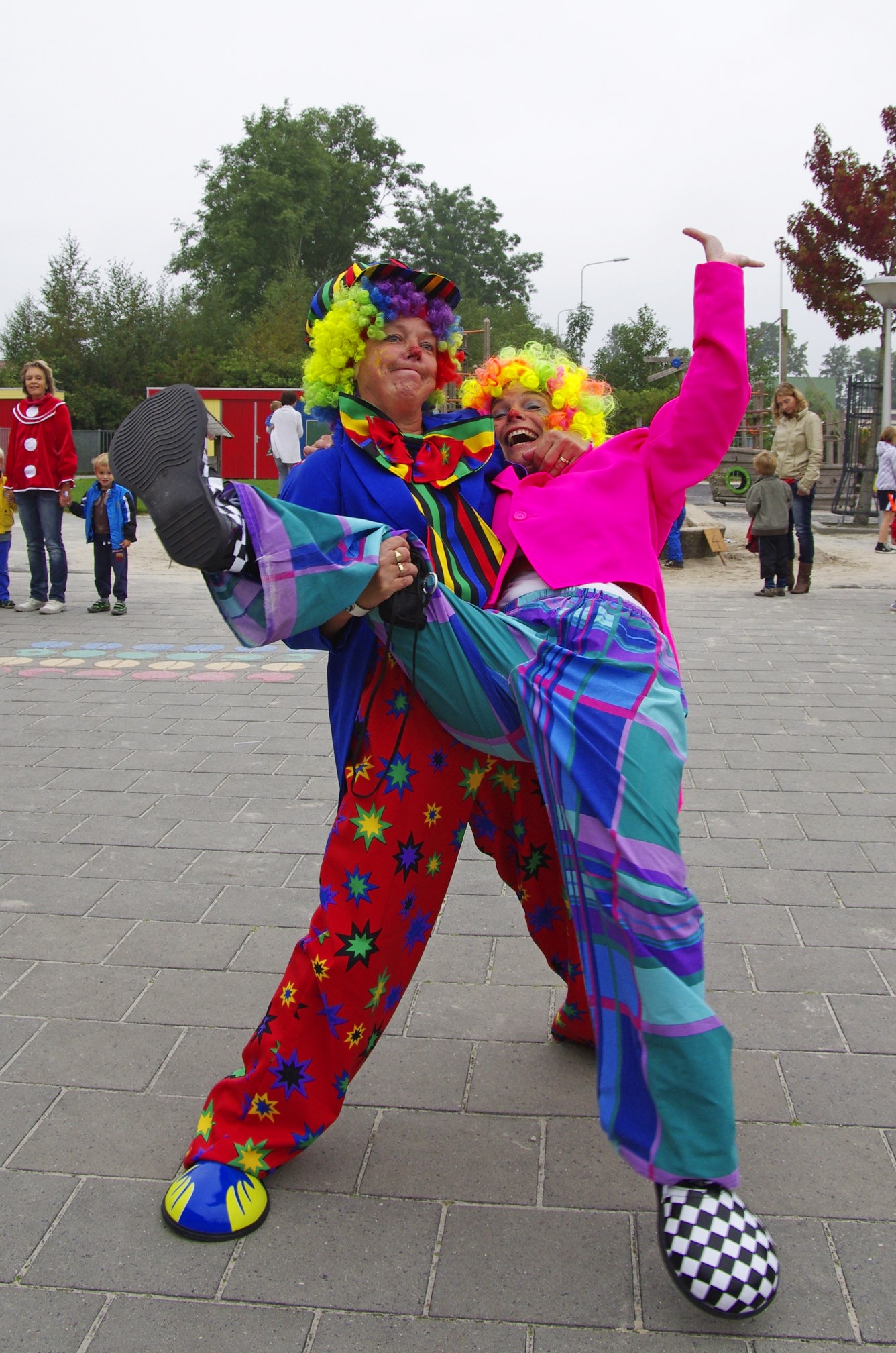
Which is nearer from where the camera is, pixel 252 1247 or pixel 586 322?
pixel 252 1247

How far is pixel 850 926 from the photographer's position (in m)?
3.51

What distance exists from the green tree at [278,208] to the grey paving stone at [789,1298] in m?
53.9

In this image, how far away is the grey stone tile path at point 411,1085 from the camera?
1962mm

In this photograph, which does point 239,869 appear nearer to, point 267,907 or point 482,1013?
point 267,907

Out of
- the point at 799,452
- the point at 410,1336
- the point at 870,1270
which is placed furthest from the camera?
the point at 799,452

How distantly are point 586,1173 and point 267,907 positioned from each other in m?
1.61

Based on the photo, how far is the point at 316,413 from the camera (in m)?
2.57

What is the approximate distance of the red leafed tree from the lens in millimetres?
18125

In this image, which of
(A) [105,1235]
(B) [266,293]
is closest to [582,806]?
(A) [105,1235]

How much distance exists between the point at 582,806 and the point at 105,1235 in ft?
3.99

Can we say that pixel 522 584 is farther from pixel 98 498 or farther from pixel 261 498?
pixel 98 498

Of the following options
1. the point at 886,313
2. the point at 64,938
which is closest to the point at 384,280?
the point at 64,938

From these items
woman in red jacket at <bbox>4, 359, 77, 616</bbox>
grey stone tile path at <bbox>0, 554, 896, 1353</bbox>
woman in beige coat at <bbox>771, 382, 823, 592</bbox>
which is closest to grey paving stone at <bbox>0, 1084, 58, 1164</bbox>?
grey stone tile path at <bbox>0, 554, 896, 1353</bbox>

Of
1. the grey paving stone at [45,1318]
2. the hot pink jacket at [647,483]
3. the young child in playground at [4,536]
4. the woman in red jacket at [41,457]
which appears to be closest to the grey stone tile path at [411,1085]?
the grey paving stone at [45,1318]
